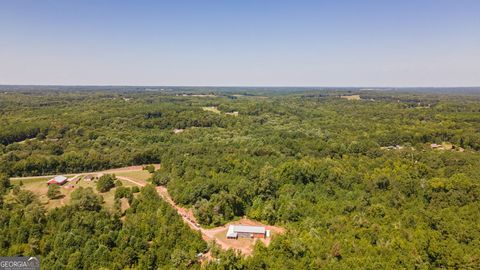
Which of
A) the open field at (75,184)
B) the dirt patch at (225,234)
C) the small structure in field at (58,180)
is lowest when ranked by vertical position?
the dirt patch at (225,234)

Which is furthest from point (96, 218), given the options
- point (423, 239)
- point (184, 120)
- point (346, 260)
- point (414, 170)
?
point (184, 120)

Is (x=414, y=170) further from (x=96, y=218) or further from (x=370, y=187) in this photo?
(x=96, y=218)

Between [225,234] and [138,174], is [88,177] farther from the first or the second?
[225,234]

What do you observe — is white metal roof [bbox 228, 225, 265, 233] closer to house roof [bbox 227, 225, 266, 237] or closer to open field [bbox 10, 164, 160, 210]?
house roof [bbox 227, 225, 266, 237]

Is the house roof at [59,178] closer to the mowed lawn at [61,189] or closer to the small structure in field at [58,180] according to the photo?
the small structure in field at [58,180]

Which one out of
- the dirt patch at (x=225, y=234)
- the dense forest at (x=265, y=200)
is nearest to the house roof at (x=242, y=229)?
the dirt patch at (x=225, y=234)
